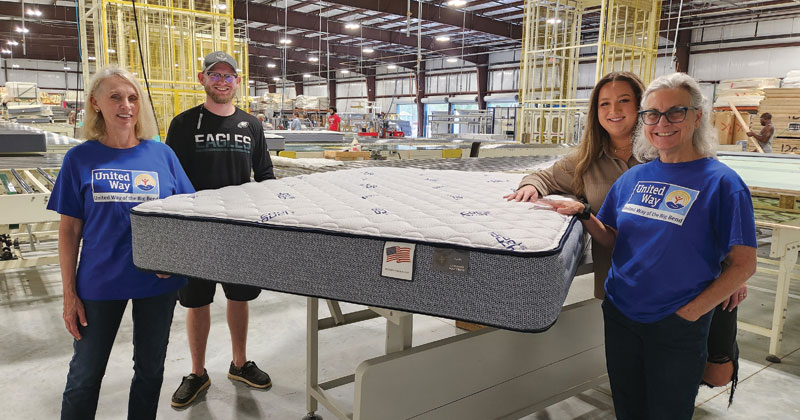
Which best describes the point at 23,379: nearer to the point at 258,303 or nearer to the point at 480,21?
the point at 258,303

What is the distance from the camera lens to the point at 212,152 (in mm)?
2160

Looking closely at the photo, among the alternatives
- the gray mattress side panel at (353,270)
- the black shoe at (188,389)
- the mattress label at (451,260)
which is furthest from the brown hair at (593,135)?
the black shoe at (188,389)

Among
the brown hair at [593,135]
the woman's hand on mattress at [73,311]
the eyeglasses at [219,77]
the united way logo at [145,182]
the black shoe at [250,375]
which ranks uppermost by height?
the eyeglasses at [219,77]

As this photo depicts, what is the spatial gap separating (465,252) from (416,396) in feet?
2.38

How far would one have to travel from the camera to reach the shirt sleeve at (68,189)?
1.47m

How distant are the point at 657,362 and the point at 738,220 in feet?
1.40

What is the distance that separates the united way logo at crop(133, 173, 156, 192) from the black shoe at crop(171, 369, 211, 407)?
4.01 ft

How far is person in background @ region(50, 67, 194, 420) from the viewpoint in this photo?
4.84 feet

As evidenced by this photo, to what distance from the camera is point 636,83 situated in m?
1.63

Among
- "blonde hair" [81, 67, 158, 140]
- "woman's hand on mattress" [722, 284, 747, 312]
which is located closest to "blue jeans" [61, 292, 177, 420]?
"blonde hair" [81, 67, 158, 140]

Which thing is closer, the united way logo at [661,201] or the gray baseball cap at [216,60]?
the united way logo at [661,201]

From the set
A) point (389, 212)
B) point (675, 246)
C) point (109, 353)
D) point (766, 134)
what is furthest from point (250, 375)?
point (766, 134)

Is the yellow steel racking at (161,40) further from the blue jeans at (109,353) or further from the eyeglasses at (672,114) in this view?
Result: the eyeglasses at (672,114)

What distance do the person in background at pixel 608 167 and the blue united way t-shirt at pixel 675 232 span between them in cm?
21
